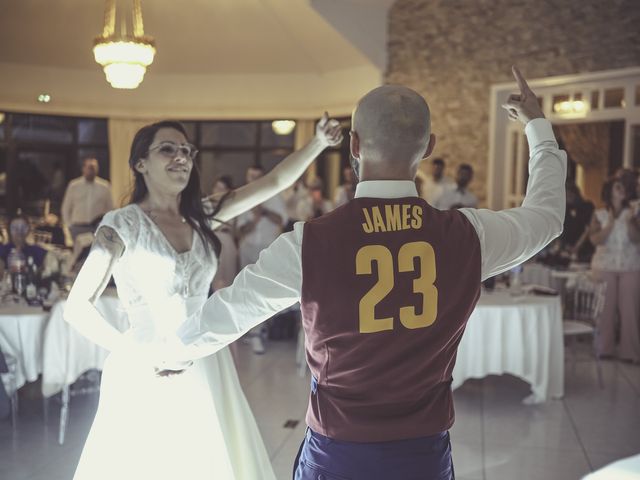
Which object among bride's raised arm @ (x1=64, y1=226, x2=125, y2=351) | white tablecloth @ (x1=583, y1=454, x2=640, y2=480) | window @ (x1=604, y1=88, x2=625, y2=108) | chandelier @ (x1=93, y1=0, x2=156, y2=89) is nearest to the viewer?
white tablecloth @ (x1=583, y1=454, x2=640, y2=480)

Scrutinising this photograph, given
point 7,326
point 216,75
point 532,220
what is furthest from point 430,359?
point 216,75

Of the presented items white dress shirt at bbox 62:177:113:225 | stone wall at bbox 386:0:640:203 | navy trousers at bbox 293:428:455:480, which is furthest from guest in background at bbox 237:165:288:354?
navy trousers at bbox 293:428:455:480

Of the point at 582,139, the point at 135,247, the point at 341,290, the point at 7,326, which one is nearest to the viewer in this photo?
the point at 341,290

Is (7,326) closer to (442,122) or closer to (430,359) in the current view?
(430,359)

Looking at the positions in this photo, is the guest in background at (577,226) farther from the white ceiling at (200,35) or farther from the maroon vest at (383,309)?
the maroon vest at (383,309)

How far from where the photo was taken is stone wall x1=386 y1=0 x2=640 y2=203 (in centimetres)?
865

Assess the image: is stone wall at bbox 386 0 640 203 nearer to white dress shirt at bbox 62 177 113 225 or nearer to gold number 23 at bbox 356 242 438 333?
white dress shirt at bbox 62 177 113 225

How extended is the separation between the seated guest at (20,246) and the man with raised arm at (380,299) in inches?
187

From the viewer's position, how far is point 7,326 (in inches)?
179

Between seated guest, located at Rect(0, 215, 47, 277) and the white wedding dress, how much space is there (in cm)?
373

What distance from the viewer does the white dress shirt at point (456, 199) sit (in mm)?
8406

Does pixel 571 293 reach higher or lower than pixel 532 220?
lower

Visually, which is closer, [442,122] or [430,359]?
[430,359]

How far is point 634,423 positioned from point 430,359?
396 cm
